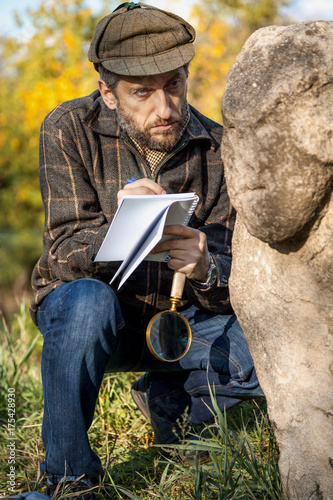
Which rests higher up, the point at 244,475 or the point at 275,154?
the point at 275,154

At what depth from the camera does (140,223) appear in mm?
1793

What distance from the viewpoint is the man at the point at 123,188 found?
225cm

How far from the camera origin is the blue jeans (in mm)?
1931

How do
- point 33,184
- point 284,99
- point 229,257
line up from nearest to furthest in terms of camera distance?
point 284,99
point 229,257
point 33,184

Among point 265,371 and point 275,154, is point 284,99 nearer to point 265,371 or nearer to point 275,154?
point 275,154

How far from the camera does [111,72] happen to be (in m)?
2.38

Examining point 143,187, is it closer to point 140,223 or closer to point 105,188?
point 140,223

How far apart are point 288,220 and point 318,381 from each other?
1.52 ft

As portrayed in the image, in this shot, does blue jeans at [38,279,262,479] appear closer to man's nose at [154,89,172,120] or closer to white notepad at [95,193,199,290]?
white notepad at [95,193,199,290]

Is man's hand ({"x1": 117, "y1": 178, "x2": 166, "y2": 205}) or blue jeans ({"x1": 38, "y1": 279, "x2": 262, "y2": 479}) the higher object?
man's hand ({"x1": 117, "y1": 178, "x2": 166, "y2": 205})

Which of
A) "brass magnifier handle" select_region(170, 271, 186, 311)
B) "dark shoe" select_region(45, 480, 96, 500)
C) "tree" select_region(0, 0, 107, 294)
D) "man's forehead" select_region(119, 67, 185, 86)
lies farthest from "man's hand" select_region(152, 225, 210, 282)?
"tree" select_region(0, 0, 107, 294)

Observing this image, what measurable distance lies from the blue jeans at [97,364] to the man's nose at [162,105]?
733 mm

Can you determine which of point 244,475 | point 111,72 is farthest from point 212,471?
point 111,72

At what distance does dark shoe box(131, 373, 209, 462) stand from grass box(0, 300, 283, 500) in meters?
0.06
